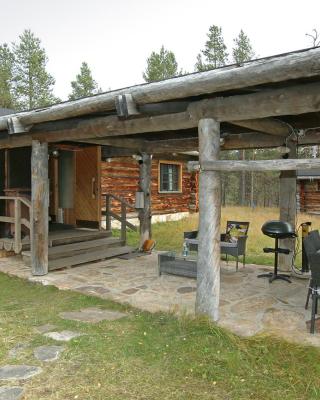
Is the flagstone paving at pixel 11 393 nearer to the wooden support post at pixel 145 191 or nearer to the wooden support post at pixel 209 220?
the wooden support post at pixel 209 220

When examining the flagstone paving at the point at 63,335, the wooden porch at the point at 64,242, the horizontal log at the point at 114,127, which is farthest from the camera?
the wooden porch at the point at 64,242

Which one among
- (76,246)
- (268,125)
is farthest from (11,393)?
(76,246)

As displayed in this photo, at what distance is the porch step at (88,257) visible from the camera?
315 inches

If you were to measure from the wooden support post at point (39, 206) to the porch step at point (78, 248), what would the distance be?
686 mm

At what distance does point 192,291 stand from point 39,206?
3210 mm

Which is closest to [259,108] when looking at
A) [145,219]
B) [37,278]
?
[37,278]

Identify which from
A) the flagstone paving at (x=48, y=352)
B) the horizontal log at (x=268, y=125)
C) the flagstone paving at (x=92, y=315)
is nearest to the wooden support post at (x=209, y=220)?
the horizontal log at (x=268, y=125)

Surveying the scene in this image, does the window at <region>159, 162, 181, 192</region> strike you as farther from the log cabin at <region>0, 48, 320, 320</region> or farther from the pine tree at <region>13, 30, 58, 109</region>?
the pine tree at <region>13, 30, 58, 109</region>

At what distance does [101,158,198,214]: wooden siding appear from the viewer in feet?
47.4

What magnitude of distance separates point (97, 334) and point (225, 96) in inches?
125

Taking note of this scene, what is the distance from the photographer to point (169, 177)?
17125mm

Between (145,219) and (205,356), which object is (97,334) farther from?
(145,219)

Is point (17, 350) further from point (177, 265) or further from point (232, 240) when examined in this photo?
point (232, 240)

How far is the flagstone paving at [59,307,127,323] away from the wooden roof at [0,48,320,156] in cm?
260
